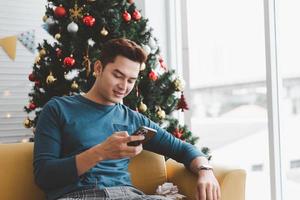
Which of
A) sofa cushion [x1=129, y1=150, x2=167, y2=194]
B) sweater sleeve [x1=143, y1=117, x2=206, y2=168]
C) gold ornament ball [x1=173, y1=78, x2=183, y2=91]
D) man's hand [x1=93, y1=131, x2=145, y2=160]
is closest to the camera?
man's hand [x1=93, y1=131, x2=145, y2=160]

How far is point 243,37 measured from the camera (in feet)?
10.2

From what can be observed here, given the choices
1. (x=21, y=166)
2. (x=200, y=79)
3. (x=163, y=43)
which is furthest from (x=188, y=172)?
(x=163, y=43)

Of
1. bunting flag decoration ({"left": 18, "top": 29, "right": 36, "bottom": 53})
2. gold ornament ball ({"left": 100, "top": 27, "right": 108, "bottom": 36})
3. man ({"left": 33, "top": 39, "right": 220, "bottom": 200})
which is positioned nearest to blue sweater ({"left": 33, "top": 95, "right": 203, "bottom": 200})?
man ({"left": 33, "top": 39, "right": 220, "bottom": 200})

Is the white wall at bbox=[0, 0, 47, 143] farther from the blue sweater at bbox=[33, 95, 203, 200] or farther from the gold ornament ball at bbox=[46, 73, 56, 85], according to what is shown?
the blue sweater at bbox=[33, 95, 203, 200]

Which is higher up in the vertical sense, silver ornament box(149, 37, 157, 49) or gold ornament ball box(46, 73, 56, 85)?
silver ornament box(149, 37, 157, 49)

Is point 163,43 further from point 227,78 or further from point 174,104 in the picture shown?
point 174,104

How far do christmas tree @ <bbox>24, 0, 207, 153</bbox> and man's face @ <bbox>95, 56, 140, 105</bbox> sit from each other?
2.28 feet

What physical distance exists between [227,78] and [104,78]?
163 centimetres

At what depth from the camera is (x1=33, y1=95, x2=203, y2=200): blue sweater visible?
165 cm

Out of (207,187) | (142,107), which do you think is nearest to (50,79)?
(142,107)

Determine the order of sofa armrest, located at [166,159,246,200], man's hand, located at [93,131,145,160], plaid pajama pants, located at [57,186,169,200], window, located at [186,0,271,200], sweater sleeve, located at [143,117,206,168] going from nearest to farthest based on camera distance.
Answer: man's hand, located at [93,131,145,160], plaid pajama pants, located at [57,186,169,200], sofa armrest, located at [166,159,246,200], sweater sleeve, located at [143,117,206,168], window, located at [186,0,271,200]

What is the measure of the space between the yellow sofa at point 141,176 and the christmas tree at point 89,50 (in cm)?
54

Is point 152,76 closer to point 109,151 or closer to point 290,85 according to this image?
point 290,85

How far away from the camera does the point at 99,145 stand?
5.24 ft
